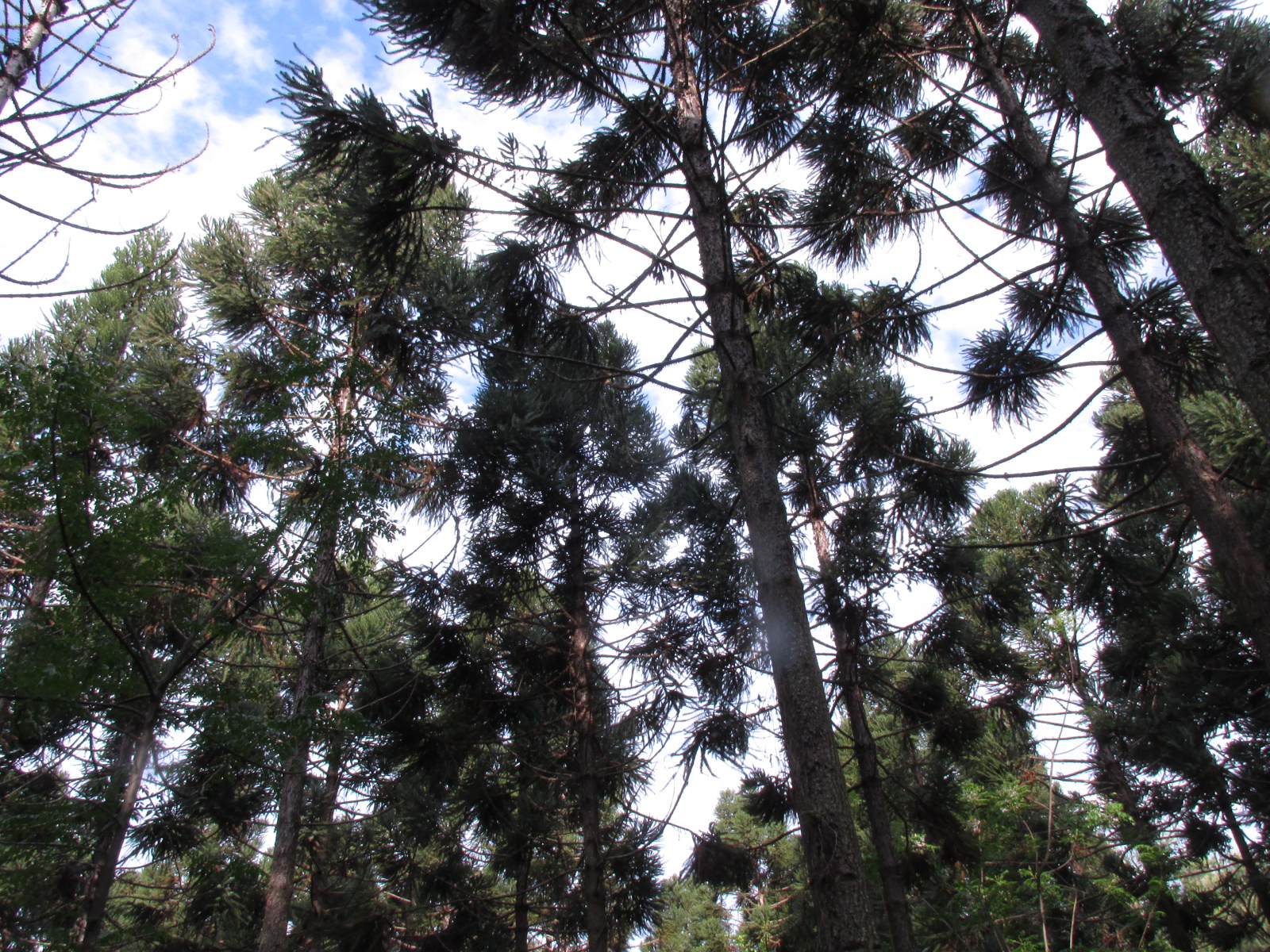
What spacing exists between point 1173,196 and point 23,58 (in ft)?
15.4

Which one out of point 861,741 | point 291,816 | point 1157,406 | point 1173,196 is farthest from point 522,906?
point 1173,196

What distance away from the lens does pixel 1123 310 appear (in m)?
4.16

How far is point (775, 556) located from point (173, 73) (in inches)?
130

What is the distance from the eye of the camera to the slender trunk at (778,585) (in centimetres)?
279

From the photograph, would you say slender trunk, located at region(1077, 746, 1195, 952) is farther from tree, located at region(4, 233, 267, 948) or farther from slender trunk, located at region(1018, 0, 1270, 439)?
tree, located at region(4, 233, 267, 948)

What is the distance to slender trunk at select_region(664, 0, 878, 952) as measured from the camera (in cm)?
279

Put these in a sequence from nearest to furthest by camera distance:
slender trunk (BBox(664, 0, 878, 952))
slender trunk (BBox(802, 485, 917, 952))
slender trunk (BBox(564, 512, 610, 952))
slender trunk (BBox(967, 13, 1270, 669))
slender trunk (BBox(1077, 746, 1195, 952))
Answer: slender trunk (BBox(664, 0, 878, 952)), slender trunk (BBox(967, 13, 1270, 669)), slender trunk (BBox(802, 485, 917, 952)), slender trunk (BBox(564, 512, 610, 952)), slender trunk (BBox(1077, 746, 1195, 952))

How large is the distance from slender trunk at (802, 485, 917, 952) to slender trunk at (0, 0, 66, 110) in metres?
7.03

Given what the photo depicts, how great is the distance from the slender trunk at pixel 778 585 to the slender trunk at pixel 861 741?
3.88 metres

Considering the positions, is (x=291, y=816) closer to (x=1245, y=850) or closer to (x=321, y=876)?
(x=321, y=876)

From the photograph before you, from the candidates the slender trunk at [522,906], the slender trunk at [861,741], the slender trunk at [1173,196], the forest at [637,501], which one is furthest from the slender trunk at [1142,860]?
the slender trunk at [1173,196]

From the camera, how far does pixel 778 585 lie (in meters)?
3.46

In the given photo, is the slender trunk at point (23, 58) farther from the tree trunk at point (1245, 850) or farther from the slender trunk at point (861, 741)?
the tree trunk at point (1245, 850)

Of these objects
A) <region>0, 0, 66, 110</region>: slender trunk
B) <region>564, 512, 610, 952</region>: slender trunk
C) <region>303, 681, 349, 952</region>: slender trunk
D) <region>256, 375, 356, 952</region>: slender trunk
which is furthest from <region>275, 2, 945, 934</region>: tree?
<region>303, 681, 349, 952</region>: slender trunk
